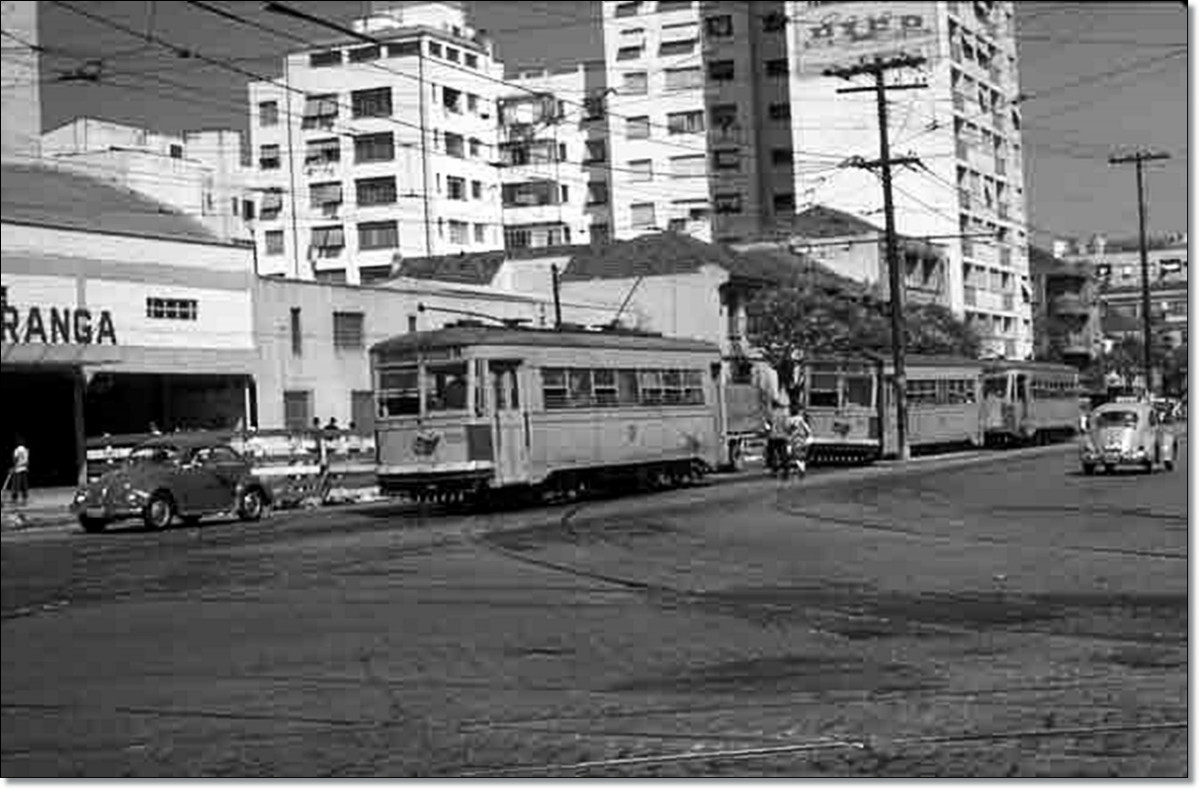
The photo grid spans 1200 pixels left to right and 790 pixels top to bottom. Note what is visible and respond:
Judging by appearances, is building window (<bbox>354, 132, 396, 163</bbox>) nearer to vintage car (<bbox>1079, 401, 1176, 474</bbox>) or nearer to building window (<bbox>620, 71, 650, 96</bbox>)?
building window (<bbox>620, 71, 650, 96</bbox>)

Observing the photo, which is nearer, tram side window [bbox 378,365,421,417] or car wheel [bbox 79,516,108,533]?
car wheel [bbox 79,516,108,533]

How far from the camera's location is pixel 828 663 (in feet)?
18.2

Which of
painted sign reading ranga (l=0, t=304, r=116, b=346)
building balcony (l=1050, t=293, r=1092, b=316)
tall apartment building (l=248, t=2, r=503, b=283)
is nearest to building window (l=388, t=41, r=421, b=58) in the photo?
tall apartment building (l=248, t=2, r=503, b=283)

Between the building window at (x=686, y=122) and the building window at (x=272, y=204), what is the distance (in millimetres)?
1690

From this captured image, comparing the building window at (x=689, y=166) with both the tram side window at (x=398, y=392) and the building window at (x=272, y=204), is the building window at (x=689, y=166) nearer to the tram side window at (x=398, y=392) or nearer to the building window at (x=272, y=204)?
the tram side window at (x=398, y=392)

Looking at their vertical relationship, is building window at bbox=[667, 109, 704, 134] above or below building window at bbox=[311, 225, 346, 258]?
above

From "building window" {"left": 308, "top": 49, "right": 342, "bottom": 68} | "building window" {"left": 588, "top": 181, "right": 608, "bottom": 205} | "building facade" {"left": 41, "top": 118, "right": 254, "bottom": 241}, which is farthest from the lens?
"building window" {"left": 588, "top": 181, "right": 608, "bottom": 205}

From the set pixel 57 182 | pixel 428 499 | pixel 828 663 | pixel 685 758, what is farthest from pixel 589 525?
pixel 57 182

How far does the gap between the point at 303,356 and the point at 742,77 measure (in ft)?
6.83

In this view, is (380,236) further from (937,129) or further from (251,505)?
(937,129)

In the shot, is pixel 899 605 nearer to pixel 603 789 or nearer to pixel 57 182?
pixel 603 789

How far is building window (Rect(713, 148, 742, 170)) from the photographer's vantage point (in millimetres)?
5055

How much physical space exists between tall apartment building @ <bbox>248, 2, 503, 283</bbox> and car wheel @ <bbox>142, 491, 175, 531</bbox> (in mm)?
636

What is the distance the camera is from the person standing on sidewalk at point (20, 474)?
86.3 inches
